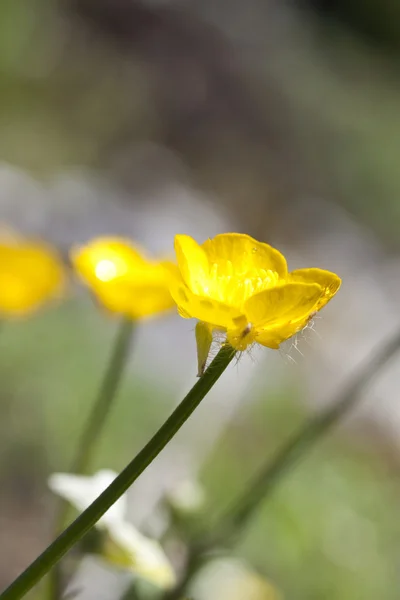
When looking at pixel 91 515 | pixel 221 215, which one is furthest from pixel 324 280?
pixel 221 215

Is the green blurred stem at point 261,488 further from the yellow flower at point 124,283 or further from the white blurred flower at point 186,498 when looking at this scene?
the yellow flower at point 124,283

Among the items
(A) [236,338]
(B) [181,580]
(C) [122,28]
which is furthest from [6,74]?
A: (A) [236,338]

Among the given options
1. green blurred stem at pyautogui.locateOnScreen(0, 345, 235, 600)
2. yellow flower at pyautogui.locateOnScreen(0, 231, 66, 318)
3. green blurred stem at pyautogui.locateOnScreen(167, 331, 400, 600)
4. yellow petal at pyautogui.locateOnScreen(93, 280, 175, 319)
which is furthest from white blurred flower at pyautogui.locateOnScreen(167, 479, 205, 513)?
green blurred stem at pyautogui.locateOnScreen(0, 345, 235, 600)

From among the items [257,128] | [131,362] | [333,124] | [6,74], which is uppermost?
[333,124]

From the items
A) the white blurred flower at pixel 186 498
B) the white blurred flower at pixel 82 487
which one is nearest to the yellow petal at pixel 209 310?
the white blurred flower at pixel 82 487

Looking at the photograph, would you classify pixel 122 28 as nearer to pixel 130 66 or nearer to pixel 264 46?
pixel 130 66

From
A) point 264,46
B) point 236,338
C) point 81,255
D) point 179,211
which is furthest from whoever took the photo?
point 264,46
